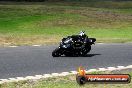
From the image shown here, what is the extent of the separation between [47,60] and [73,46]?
165cm

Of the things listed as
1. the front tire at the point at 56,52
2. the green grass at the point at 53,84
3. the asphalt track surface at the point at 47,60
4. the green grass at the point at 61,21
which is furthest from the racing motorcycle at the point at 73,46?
the green grass at the point at 61,21

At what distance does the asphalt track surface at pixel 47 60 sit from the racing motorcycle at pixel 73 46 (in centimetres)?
32

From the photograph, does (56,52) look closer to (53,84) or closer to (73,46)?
(73,46)

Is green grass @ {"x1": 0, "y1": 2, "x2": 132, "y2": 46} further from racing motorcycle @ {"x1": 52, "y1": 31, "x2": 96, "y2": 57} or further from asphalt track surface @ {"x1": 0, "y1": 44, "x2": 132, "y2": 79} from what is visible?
racing motorcycle @ {"x1": 52, "y1": 31, "x2": 96, "y2": 57}

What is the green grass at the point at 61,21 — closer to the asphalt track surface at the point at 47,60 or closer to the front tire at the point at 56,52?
the asphalt track surface at the point at 47,60

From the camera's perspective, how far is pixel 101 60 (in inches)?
719

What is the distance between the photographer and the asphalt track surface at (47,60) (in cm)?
1559

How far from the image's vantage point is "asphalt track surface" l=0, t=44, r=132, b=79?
1559cm

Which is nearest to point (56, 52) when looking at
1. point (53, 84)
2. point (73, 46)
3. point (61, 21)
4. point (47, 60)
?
point (73, 46)

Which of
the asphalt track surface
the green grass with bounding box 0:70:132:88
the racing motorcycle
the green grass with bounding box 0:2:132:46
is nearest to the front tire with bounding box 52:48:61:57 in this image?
the racing motorcycle

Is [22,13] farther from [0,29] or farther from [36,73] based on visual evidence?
[36,73]

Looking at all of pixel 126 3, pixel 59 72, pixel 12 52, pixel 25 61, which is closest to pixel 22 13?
pixel 126 3

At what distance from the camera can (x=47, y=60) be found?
18.1m

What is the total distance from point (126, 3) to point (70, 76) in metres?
44.3
